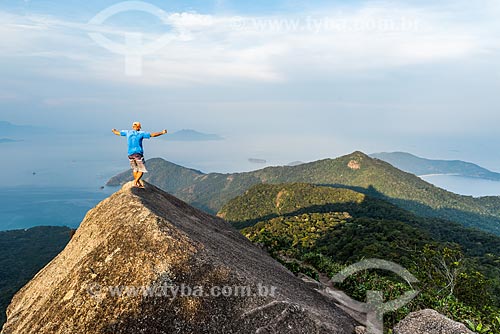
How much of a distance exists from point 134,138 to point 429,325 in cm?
1134

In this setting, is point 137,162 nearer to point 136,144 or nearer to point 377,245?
point 136,144

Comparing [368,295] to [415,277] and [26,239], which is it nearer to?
[415,277]

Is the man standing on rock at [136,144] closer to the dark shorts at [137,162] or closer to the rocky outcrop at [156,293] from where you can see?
the dark shorts at [137,162]

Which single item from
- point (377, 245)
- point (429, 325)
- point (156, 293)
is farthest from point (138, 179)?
point (377, 245)

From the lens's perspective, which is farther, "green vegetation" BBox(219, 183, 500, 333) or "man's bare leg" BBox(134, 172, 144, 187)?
"green vegetation" BBox(219, 183, 500, 333)

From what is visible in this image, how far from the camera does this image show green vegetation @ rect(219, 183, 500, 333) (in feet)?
45.7

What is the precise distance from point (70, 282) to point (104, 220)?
2.41 metres

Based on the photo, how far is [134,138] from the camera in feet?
35.2

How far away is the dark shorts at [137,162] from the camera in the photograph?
10.9 metres

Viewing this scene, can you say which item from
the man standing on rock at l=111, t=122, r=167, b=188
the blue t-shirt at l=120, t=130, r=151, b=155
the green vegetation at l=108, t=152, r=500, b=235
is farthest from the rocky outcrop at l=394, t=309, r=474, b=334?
the green vegetation at l=108, t=152, r=500, b=235

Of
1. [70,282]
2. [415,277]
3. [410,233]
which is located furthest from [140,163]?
[410,233]

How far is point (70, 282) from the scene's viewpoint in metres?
7.49

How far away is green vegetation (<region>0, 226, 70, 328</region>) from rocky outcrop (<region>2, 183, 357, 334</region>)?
240 feet

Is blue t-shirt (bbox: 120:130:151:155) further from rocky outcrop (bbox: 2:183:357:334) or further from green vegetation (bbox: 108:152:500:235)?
green vegetation (bbox: 108:152:500:235)
